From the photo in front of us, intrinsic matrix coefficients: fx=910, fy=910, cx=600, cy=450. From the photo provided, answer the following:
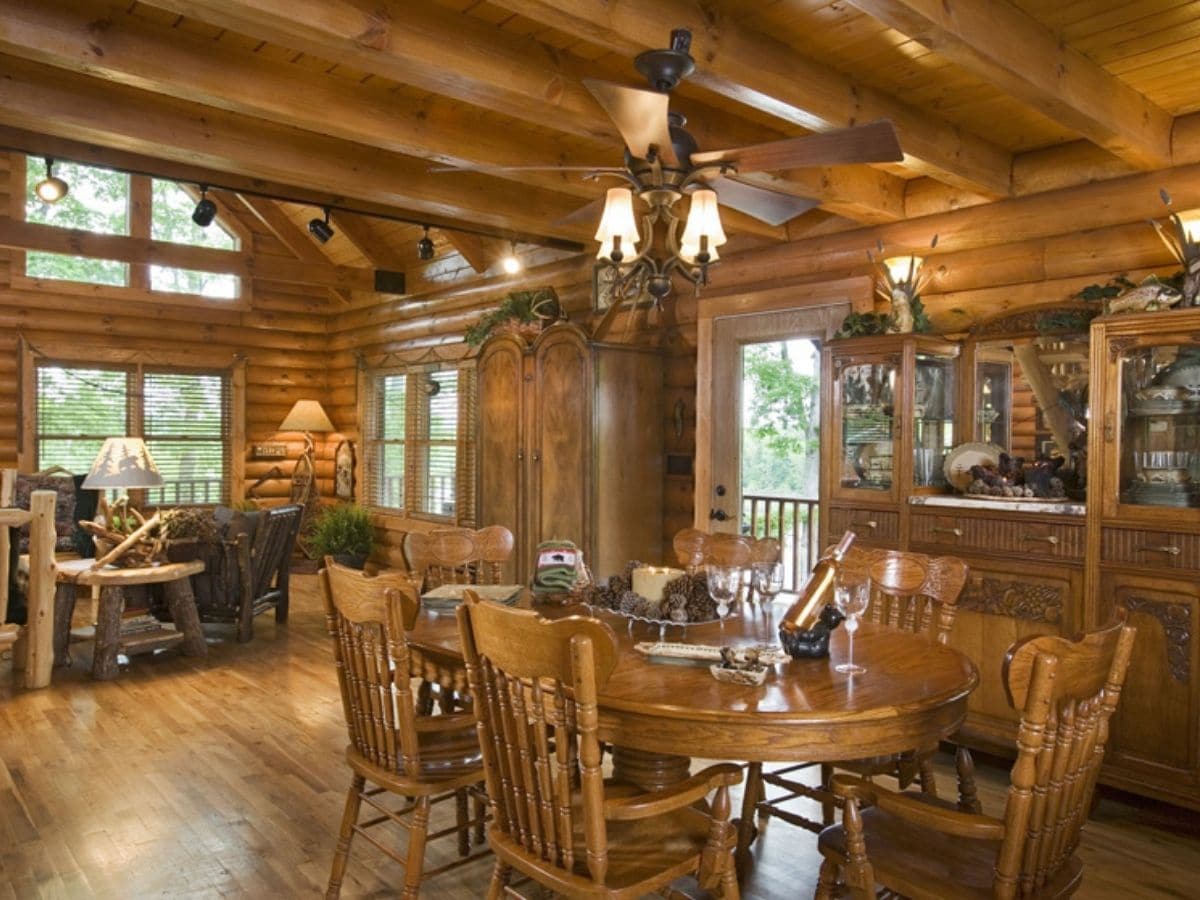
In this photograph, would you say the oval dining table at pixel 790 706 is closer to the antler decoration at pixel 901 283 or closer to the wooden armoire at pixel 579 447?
the antler decoration at pixel 901 283

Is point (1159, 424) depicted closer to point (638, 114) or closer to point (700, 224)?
point (700, 224)

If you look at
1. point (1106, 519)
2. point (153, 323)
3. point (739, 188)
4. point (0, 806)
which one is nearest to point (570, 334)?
point (739, 188)

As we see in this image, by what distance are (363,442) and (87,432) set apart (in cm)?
247

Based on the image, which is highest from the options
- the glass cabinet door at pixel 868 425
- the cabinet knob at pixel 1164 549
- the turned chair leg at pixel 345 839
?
the glass cabinet door at pixel 868 425

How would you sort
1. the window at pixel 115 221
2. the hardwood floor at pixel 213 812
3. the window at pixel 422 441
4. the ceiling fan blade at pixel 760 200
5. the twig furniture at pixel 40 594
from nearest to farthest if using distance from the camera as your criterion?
the hardwood floor at pixel 213 812 → the ceiling fan blade at pixel 760 200 → the twig furniture at pixel 40 594 → the window at pixel 422 441 → the window at pixel 115 221

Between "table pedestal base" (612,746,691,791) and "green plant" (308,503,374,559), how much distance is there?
247 inches

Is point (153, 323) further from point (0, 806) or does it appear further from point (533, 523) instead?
point (0, 806)

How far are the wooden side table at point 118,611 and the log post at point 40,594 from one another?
14 centimetres

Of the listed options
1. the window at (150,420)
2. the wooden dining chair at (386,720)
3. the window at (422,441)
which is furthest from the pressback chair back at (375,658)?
the window at (150,420)

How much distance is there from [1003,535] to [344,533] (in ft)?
20.5

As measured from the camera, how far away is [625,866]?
1937mm

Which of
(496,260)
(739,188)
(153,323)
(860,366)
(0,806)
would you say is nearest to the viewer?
(739,188)

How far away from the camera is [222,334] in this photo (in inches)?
359

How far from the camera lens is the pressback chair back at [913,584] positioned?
289cm
